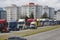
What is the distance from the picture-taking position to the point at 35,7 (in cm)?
18562

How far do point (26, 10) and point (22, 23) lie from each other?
127 m

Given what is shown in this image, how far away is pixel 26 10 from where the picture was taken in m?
180

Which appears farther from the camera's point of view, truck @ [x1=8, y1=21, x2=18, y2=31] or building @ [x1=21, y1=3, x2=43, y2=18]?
building @ [x1=21, y1=3, x2=43, y2=18]

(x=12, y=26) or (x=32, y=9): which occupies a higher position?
(x=12, y=26)

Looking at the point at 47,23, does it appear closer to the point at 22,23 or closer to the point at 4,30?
the point at 22,23

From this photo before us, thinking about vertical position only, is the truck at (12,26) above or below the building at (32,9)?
above

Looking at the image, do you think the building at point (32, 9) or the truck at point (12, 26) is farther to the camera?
the building at point (32, 9)

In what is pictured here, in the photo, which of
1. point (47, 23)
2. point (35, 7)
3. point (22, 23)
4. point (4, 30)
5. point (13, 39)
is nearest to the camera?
point (13, 39)

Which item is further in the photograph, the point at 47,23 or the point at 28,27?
the point at 47,23

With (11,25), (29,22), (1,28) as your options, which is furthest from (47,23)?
(1,28)

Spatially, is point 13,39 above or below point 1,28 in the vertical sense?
above

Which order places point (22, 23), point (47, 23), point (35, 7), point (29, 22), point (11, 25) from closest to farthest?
1. point (11, 25)
2. point (22, 23)
3. point (29, 22)
4. point (47, 23)
5. point (35, 7)

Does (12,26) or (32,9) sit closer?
(12,26)

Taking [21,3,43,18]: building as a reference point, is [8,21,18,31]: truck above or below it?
above
